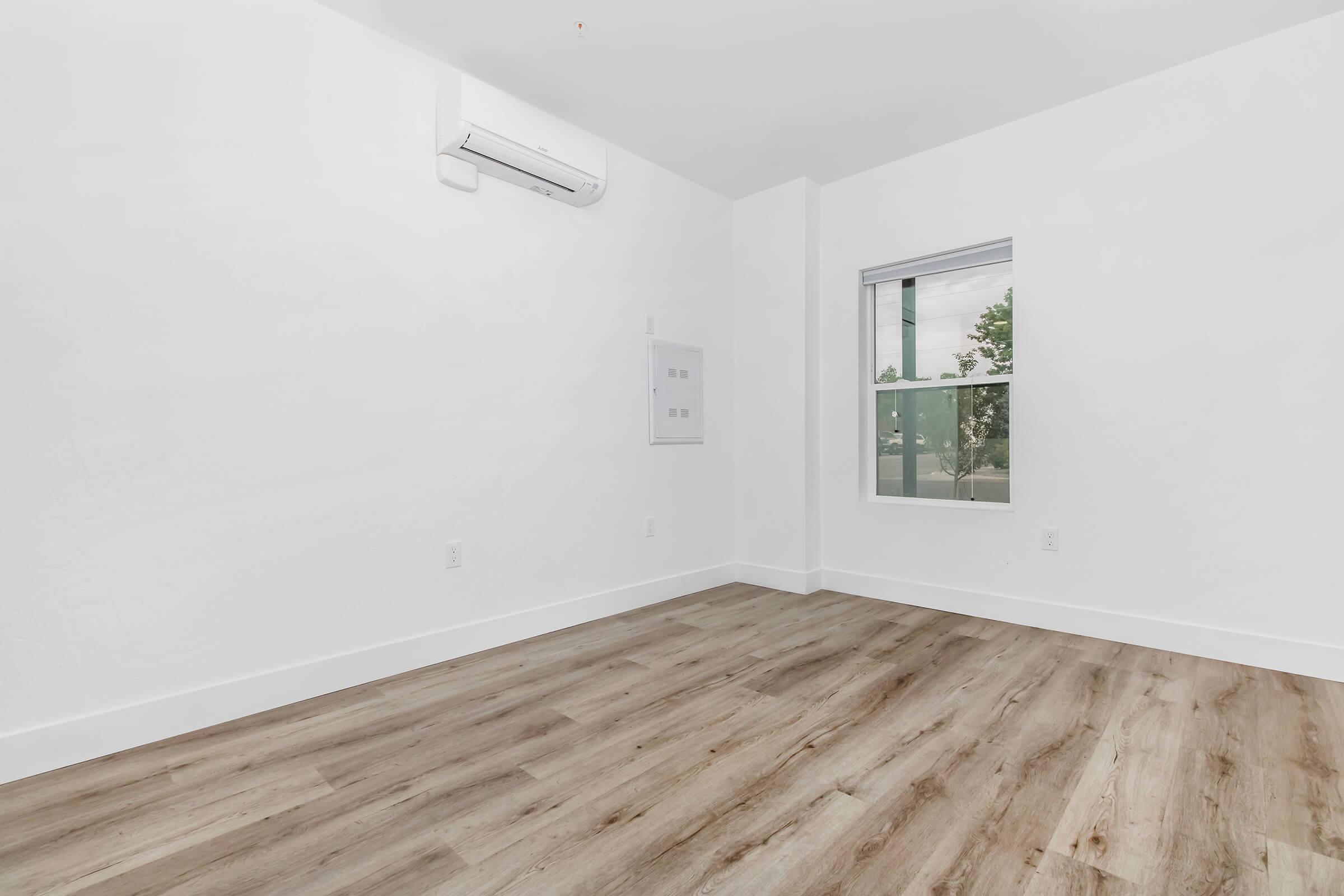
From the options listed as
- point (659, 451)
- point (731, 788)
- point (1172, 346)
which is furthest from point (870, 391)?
point (731, 788)

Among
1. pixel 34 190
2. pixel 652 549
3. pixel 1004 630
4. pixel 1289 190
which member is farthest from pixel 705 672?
pixel 1289 190

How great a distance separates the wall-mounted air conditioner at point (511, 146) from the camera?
8.88 ft

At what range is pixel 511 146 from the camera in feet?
9.37

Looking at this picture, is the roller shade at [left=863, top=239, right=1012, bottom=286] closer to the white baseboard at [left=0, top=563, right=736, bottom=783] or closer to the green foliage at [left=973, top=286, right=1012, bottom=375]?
the green foliage at [left=973, top=286, right=1012, bottom=375]

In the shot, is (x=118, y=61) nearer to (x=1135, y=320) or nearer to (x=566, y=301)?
(x=566, y=301)

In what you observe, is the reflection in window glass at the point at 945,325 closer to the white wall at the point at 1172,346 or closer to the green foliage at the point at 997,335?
the green foliage at the point at 997,335

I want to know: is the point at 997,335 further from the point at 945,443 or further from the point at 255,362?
the point at 255,362

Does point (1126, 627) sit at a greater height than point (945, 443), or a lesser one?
lesser

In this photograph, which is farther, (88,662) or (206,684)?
(206,684)

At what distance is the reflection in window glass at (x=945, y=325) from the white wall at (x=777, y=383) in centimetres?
42

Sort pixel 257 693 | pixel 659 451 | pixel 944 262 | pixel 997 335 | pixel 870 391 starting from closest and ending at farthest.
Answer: pixel 257 693, pixel 997 335, pixel 944 262, pixel 659 451, pixel 870 391

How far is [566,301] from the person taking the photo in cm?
332

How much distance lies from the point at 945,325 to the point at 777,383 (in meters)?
1.03

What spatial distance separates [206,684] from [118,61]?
6.66 ft
